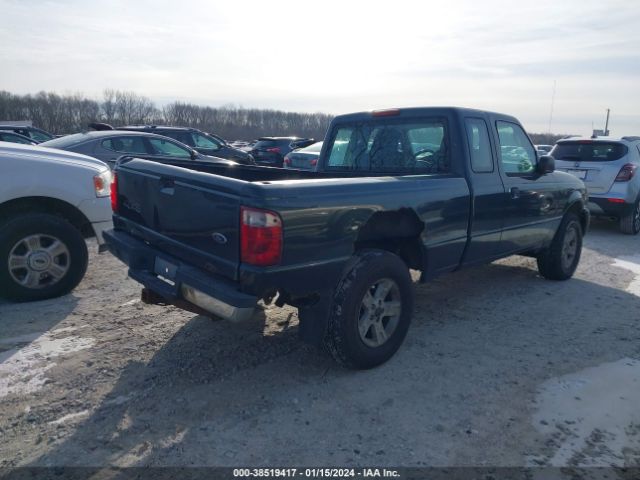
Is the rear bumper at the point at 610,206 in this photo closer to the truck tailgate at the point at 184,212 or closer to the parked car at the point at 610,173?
the parked car at the point at 610,173

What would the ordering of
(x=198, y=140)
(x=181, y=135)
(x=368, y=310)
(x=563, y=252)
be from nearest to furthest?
1. (x=368, y=310)
2. (x=563, y=252)
3. (x=181, y=135)
4. (x=198, y=140)

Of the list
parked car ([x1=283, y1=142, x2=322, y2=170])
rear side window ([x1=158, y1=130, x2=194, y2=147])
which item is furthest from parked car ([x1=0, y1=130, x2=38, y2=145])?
parked car ([x1=283, y1=142, x2=322, y2=170])

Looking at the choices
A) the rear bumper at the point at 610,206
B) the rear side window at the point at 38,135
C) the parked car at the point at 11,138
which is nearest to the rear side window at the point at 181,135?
the parked car at the point at 11,138

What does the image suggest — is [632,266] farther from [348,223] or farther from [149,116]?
[149,116]

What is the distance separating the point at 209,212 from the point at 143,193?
2.84ft

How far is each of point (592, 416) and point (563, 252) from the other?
3.17 meters

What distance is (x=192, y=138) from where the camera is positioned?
12.6 metres

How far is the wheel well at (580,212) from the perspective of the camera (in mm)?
5967

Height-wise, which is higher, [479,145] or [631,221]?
[479,145]

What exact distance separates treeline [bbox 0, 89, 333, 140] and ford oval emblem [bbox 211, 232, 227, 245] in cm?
5051

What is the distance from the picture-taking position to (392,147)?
464 centimetres

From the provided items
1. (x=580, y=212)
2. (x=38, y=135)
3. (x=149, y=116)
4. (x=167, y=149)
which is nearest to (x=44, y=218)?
(x=167, y=149)

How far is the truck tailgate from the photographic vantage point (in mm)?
2873

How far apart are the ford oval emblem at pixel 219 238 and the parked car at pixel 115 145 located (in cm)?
643
